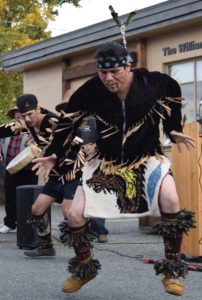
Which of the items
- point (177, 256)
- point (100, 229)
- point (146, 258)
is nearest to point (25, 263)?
point (146, 258)

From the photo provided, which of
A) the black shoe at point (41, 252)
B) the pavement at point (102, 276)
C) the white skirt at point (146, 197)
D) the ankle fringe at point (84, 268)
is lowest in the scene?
the pavement at point (102, 276)

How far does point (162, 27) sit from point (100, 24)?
2.03 m

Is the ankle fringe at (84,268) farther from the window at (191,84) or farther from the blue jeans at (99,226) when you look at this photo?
the window at (191,84)

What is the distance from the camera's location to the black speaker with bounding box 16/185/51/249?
802 cm

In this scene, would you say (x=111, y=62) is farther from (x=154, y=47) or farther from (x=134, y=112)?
(x=154, y=47)

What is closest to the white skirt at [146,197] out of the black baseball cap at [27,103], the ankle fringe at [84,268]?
the ankle fringe at [84,268]

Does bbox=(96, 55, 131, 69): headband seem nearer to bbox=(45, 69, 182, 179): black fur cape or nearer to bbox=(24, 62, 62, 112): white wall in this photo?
bbox=(45, 69, 182, 179): black fur cape

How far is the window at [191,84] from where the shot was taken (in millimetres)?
12453

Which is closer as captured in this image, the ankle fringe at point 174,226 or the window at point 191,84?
the ankle fringe at point 174,226

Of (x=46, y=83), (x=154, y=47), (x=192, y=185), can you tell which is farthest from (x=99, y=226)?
(x=46, y=83)

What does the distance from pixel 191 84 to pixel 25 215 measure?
5591mm

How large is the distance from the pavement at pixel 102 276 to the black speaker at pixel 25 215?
133 mm

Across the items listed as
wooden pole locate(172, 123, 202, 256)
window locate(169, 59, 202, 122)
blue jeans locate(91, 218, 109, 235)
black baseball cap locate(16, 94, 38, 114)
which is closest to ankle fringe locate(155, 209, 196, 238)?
wooden pole locate(172, 123, 202, 256)

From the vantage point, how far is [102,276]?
6180mm
